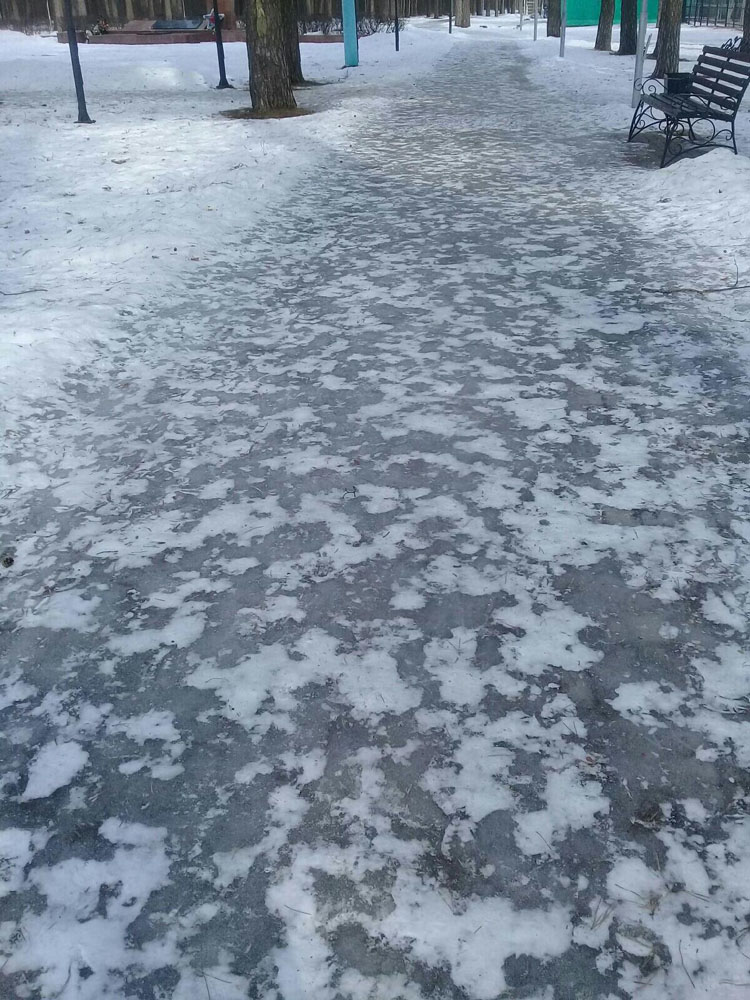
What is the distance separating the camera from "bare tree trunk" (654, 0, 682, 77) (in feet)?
54.1

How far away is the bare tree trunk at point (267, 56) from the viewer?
1271 centimetres

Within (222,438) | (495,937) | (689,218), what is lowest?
(495,937)

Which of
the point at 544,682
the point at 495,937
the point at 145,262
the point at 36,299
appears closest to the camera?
the point at 495,937

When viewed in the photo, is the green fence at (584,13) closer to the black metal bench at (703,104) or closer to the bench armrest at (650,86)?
the bench armrest at (650,86)

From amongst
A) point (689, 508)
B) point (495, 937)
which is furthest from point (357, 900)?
point (689, 508)

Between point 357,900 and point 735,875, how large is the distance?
940 mm

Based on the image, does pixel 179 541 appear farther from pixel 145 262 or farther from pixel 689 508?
pixel 145 262

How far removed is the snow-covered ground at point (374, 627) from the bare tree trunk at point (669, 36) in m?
12.7

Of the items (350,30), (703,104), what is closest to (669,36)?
(703,104)

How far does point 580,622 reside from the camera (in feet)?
9.37

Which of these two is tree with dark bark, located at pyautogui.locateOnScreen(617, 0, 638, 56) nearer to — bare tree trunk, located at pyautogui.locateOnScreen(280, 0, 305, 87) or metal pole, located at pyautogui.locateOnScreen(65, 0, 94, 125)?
bare tree trunk, located at pyautogui.locateOnScreen(280, 0, 305, 87)

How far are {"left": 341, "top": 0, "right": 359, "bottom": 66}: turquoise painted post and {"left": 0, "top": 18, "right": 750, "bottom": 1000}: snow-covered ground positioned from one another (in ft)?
56.0

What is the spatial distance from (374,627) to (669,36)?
58.9 ft

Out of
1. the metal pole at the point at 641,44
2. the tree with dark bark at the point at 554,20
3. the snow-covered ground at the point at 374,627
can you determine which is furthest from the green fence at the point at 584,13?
the snow-covered ground at the point at 374,627
